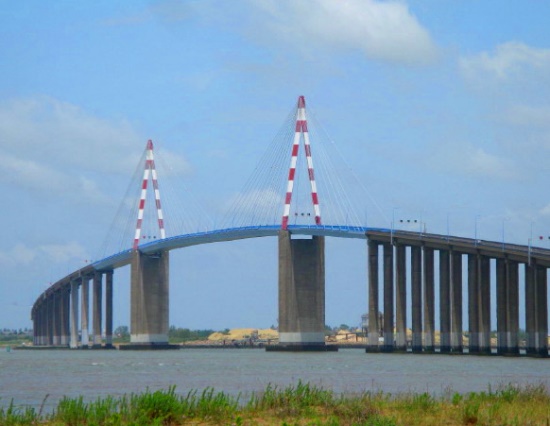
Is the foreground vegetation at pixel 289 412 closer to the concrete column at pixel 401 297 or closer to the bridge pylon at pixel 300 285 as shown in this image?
the concrete column at pixel 401 297

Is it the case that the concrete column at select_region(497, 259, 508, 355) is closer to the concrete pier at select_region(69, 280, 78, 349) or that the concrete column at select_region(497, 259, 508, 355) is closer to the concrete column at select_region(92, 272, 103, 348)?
the concrete column at select_region(92, 272, 103, 348)

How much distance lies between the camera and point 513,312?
298 feet

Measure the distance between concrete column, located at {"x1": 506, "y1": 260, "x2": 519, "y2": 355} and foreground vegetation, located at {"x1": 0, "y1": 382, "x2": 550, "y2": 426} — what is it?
62.8 meters

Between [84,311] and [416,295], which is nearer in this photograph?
[416,295]

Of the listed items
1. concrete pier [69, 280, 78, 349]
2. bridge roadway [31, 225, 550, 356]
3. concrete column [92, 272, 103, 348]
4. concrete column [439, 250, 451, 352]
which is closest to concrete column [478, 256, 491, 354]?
bridge roadway [31, 225, 550, 356]

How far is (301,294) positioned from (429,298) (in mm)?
15075

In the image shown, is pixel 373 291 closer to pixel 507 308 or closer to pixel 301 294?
pixel 301 294

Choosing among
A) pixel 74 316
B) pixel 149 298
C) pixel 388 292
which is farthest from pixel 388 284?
pixel 74 316

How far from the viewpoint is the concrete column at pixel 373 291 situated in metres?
106

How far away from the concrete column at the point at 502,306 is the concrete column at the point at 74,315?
3425 inches

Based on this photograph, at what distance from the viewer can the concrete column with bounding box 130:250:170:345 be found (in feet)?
456

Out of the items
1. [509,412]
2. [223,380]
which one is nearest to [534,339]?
[223,380]

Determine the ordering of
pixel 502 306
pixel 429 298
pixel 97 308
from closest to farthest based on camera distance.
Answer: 1. pixel 502 306
2. pixel 429 298
3. pixel 97 308

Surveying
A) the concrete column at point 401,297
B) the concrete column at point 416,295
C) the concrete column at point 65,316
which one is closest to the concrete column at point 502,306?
the concrete column at point 416,295
